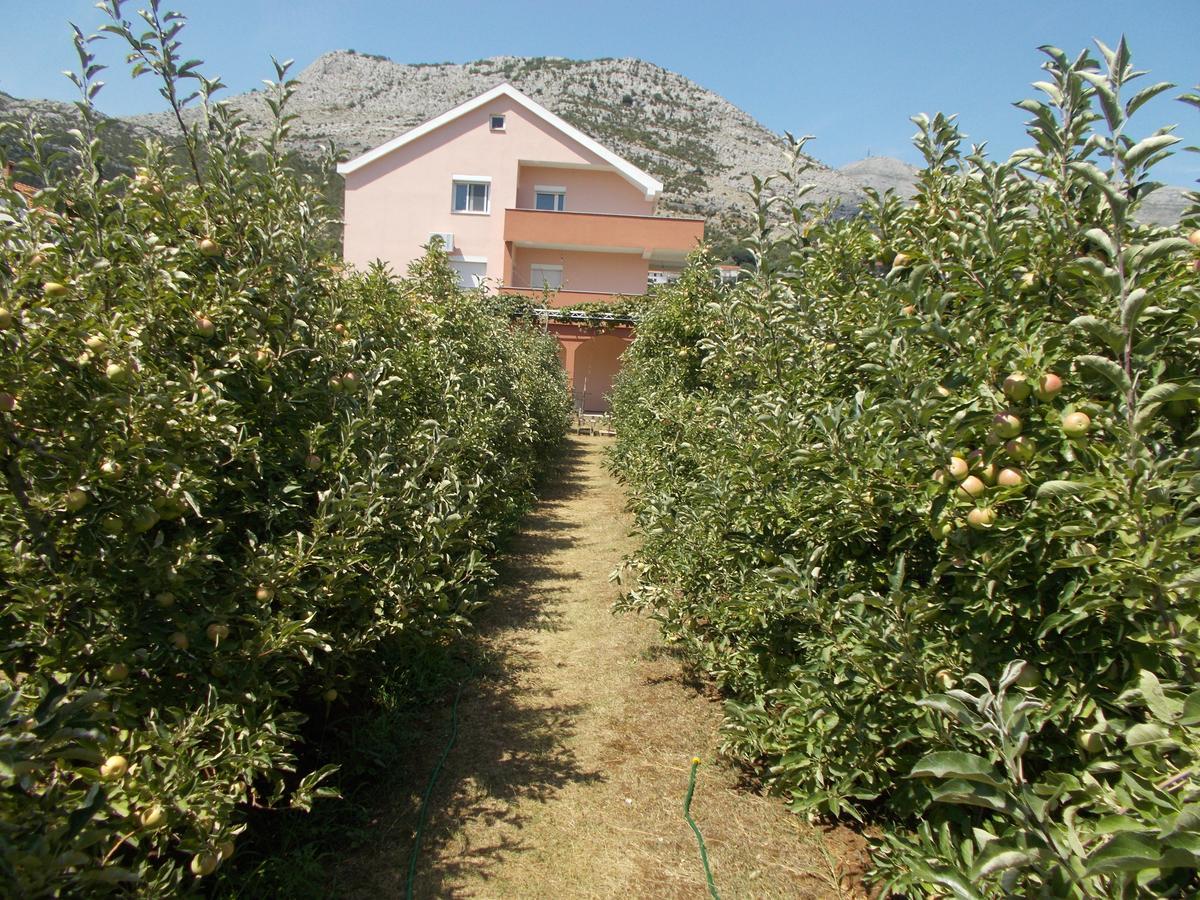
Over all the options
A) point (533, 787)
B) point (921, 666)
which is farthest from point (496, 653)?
point (921, 666)

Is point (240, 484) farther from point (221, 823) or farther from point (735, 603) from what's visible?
point (735, 603)

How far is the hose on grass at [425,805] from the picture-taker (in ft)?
9.94

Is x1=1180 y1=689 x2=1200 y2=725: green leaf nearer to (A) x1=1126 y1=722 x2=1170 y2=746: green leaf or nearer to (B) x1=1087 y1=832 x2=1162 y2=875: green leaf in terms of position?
(A) x1=1126 y1=722 x2=1170 y2=746: green leaf

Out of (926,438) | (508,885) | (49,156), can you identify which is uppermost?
(49,156)

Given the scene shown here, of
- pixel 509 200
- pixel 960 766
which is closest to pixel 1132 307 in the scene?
pixel 960 766

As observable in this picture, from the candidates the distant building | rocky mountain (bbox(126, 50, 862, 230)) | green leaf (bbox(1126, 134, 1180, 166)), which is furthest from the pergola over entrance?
rocky mountain (bbox(126, 50, 862, 230))

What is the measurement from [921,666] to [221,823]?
2.22 m

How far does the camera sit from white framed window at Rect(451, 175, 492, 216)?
2795cm

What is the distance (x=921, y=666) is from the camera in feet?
7.55

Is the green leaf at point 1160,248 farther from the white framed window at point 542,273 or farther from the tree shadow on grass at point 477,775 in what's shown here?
the white framed window at point 542,273

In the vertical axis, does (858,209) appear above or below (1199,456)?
above

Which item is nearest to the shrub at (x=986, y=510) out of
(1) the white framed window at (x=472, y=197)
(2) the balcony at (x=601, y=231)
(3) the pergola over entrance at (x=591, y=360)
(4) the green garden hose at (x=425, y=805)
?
(4) the green garden hose at (x=425, y=805)

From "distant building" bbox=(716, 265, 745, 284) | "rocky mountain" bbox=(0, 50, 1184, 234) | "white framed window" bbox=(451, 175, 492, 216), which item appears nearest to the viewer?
"distant building" bbox=(716, 265, 745, 284)

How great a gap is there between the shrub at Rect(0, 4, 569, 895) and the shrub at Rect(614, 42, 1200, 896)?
6.02 feet
